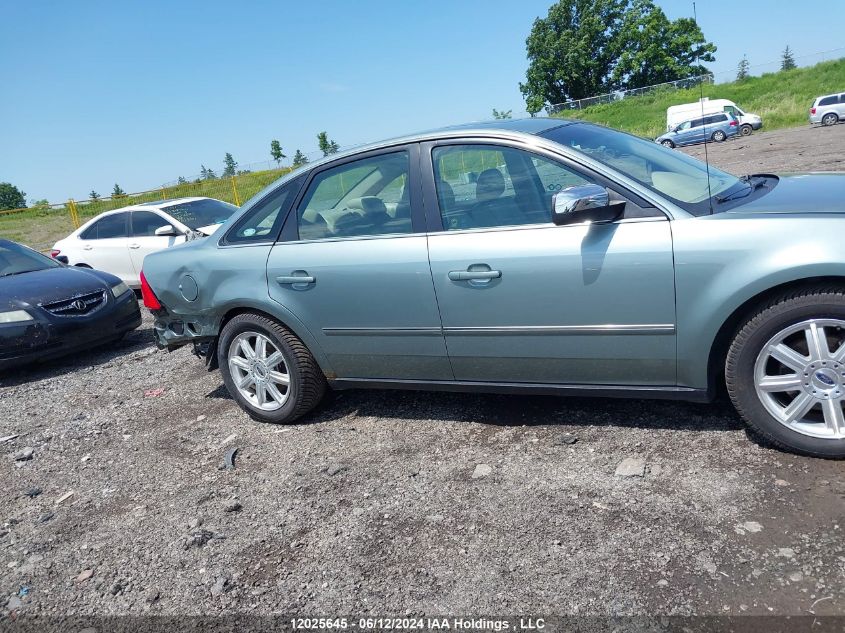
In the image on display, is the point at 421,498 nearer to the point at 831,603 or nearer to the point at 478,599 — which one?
the point at 478,599

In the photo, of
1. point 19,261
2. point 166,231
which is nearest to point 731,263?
point 19,261

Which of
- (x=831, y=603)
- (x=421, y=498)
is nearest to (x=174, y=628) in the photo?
(x=421, y=498)

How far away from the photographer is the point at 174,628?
2727mm

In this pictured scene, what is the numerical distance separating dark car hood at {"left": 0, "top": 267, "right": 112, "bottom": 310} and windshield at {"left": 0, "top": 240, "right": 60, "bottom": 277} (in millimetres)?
200

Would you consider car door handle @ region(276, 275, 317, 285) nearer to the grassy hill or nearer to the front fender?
the front fender

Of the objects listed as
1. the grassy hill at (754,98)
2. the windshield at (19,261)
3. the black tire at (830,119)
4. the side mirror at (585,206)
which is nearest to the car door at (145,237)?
the windshield at (19,261)

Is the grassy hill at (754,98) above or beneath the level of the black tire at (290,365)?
above

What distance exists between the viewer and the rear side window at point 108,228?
35.8 feet

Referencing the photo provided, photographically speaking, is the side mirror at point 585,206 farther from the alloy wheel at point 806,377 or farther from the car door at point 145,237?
the car door at point 145,237

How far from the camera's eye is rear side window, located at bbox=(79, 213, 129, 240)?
430 inches

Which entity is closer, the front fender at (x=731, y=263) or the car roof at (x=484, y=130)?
the front fender at (x=731, y=263)

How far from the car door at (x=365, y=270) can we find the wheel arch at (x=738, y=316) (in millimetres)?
1394

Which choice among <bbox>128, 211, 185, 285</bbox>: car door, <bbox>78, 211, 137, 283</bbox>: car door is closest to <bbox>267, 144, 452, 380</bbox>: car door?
<bbox>128, 211, 185, 285</bbox>: car door

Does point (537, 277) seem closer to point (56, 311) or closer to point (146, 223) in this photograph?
point (56, 311)
